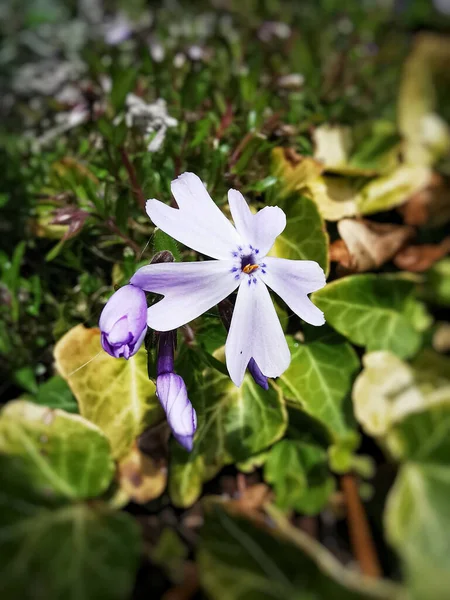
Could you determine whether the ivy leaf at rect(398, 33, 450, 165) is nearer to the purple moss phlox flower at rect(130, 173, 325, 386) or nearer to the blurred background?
the blurred background

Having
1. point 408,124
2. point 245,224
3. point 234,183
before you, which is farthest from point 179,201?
point 408,124

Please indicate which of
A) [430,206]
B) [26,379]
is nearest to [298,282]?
[26,379]

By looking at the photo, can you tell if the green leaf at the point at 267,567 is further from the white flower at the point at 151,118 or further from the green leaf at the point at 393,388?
the white flower at the point at 151,118

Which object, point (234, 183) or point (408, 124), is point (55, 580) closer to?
point (234, 183)

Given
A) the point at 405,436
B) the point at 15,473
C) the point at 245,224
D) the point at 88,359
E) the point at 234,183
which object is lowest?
the point at 405,436

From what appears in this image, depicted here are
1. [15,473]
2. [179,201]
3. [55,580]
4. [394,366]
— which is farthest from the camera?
[394,366]

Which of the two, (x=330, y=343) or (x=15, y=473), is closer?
(x=15, y=473)

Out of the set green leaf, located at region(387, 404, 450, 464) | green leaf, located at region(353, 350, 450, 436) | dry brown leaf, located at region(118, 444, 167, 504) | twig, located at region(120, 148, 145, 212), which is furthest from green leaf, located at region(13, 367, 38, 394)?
green leaf, located at region(387, 404, 450, 464)

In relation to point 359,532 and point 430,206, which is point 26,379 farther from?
point 430,206
